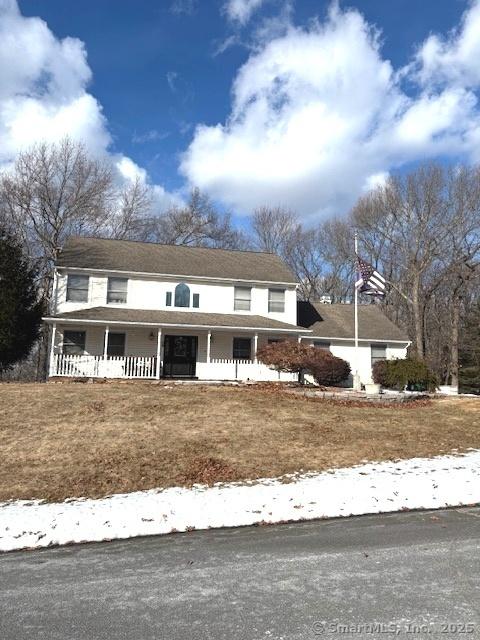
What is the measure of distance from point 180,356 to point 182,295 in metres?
2.91

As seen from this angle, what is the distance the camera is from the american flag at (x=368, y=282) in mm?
22719

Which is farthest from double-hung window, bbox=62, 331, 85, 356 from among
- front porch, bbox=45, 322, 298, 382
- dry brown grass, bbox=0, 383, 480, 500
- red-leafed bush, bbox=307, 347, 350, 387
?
red-leafed bush, bbox=307, 347, 350, 387

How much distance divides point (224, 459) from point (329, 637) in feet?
20.3

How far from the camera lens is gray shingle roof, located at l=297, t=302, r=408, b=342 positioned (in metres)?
26.6

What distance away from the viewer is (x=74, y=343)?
890 inches

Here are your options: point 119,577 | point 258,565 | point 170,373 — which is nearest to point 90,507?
point 119,577

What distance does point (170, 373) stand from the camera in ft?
77.8

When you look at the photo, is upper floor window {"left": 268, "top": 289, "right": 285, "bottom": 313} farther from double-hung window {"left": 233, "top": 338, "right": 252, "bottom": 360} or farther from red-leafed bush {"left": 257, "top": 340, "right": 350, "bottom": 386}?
red-leafed bush {"left": 257, "top": 340, "right": 350, "bottom": 386}

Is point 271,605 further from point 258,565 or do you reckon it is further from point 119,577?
point 119,577

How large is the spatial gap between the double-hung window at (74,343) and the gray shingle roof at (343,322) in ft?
35.8

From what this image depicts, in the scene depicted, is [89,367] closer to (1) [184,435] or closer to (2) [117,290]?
(2) [117,290]

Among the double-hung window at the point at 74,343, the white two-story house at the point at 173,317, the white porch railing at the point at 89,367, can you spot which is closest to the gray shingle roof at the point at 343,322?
the white two-story house at the point at 173,317

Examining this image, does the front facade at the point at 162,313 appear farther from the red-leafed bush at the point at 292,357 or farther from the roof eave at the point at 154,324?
the red-leafed bush at the point at 292,357

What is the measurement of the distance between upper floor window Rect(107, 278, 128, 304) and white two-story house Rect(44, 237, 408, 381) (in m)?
0.05
